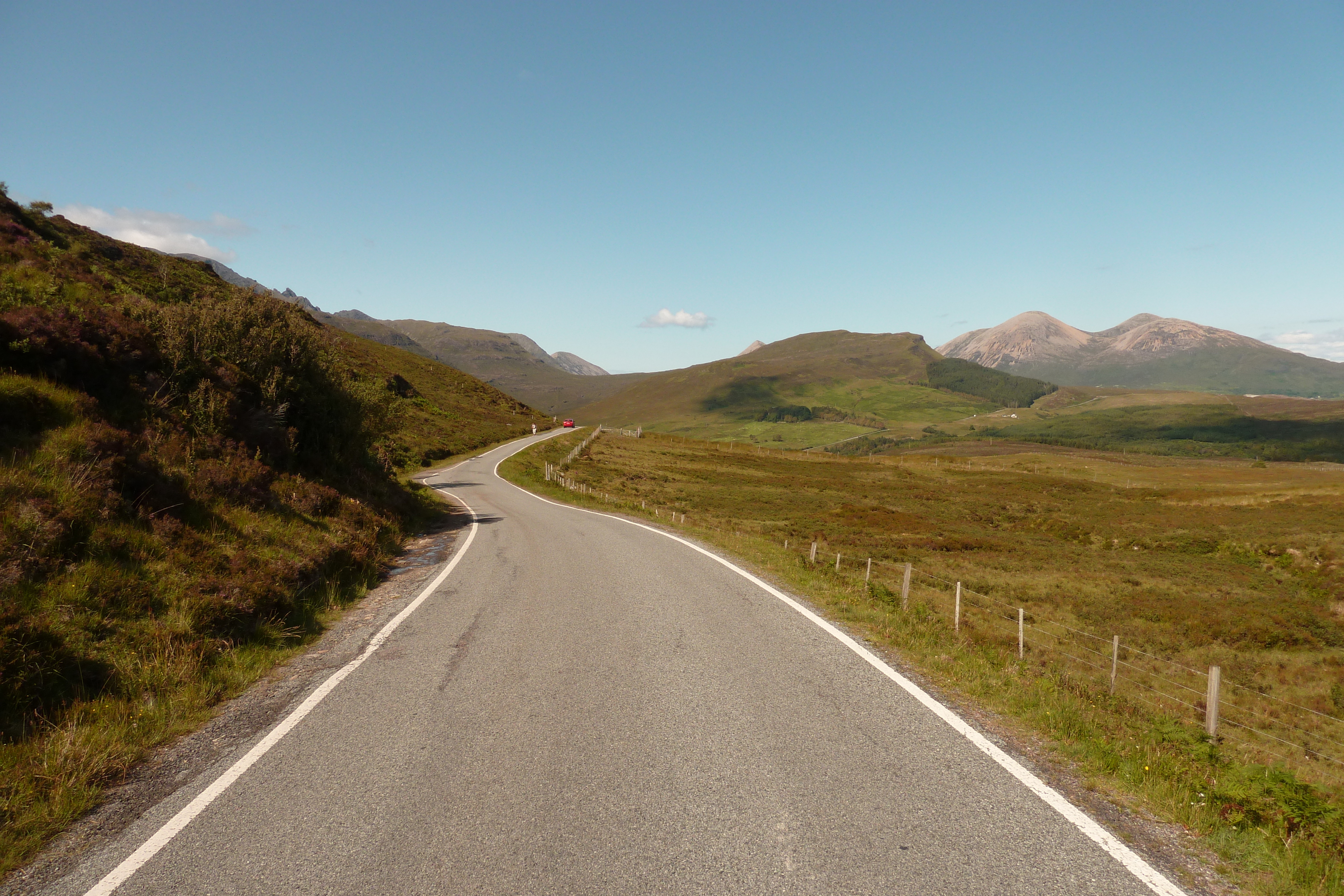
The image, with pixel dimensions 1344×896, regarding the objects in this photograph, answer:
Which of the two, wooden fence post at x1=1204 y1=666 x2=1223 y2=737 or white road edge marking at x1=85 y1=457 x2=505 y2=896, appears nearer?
white road edge marking at x1=85 y1=457 x2=505 y2=896

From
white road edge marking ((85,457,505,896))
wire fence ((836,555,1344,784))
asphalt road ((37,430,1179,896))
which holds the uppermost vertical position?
asphalt road ((37,430,1179,896))

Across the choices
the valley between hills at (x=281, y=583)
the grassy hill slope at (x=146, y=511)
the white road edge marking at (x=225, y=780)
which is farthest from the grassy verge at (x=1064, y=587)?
the grassy hill slope at (x=146, y=511)

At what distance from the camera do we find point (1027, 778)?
4.77 m

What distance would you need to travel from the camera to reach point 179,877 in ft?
11.8

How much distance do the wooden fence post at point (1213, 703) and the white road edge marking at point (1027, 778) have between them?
9.71 ft

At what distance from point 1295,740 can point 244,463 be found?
24791mm

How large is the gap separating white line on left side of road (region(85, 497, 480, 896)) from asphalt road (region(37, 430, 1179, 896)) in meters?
0.05

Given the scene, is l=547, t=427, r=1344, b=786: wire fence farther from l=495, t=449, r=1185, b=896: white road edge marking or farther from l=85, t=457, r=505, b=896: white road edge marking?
l=85, t=457, r=505, b=896: white road edge marking

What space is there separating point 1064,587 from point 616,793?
97.6ft

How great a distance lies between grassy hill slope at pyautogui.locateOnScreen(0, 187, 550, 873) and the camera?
18.2 ft

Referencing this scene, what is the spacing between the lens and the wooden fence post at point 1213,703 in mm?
6698

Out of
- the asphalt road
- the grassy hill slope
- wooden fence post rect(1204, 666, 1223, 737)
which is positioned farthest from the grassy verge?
the grassy hill slope

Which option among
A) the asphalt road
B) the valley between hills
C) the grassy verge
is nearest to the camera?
the asphalt road

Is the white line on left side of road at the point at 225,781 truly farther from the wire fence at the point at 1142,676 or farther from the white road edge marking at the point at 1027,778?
the wire fence at the point at 1142,676
